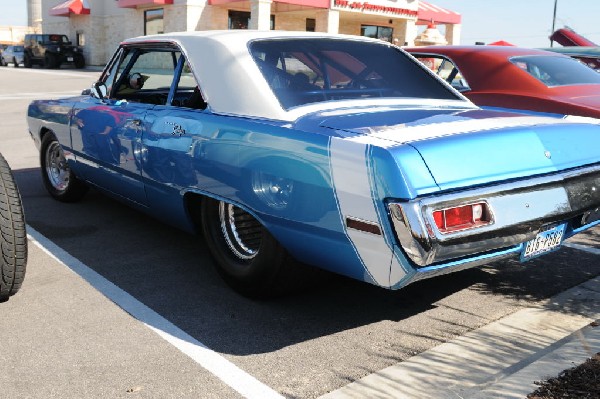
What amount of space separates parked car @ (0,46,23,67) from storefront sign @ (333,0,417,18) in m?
18.0

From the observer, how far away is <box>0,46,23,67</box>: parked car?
36.6 meters

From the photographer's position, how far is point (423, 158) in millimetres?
2898

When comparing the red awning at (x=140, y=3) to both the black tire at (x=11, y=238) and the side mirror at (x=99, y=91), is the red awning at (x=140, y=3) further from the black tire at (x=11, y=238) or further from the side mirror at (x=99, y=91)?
the black tire at (x=11, y=238)

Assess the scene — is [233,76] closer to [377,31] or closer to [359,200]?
[359,200]

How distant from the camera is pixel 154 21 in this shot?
33250 mm

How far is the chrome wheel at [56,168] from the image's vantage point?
6.18 meters

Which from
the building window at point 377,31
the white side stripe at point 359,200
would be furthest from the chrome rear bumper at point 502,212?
the building window at point 377,31

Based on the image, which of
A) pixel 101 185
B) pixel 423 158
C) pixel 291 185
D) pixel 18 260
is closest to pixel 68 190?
pixel 101 185

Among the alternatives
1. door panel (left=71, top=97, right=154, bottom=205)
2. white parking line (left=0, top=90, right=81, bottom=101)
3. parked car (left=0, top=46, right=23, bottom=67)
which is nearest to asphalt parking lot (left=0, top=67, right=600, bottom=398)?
door panel (left=71, top=97, right=154, bottom=205)

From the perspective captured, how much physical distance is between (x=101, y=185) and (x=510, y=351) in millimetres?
3398

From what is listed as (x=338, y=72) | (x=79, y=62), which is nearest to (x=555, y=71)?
(x=338, y=72)

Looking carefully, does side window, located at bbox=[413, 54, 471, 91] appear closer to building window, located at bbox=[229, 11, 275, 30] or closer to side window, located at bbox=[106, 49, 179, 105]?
side window, located at bbox=[106, 49, 179, 105]

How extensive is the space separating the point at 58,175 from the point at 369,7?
95.7 ft

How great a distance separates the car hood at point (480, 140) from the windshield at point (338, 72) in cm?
44
